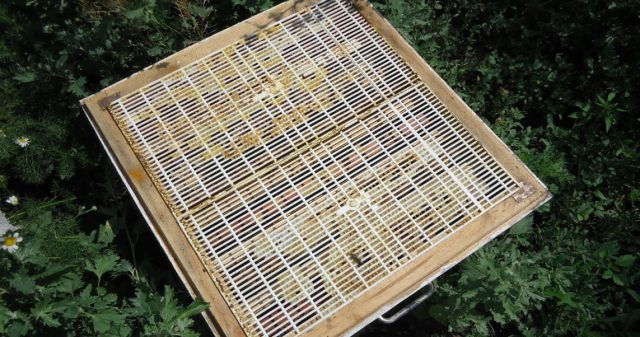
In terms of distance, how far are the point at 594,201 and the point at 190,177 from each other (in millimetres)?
2431

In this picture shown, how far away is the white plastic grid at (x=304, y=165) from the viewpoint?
2.02 m

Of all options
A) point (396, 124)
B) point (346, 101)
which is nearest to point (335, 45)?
point (346, 101)

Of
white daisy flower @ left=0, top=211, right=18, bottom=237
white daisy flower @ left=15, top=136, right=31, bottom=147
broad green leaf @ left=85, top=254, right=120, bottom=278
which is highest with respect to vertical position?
white daisy flower @ left=15, top=136, right=31, bottom=147

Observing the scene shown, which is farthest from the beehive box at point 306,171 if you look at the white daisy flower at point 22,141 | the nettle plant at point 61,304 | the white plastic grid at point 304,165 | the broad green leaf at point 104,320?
the white daisy flower at point 22,141

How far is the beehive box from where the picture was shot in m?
2.00

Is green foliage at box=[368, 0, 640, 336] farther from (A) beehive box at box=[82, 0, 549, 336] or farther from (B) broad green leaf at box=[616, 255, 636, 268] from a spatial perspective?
(A) beehive box at box=[82, 0, 549, 336]

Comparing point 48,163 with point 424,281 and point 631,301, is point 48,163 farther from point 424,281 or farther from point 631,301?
point 631,301

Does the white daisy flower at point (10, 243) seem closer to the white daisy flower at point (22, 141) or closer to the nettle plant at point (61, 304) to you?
the nettle plant at point (61, 304)

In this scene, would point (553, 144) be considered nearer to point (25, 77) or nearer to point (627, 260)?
point (627, 260)

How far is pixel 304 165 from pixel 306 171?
0.09 feet

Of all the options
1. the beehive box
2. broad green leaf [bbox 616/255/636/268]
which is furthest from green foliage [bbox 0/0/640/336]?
the beehive box

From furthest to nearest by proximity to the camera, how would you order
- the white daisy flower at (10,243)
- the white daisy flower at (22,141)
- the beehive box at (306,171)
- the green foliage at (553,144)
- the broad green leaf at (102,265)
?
1. the white daisy flower at (22,141)
2. the green foliage at (553,144)
3. the broad green leaf at (102,265)
4. the white daisy flower at (10,243)
5. the beehive box at (306,171)

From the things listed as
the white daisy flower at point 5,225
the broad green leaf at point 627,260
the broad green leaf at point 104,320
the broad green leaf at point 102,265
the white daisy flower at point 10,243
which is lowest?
the white daisy flower at point 5,225

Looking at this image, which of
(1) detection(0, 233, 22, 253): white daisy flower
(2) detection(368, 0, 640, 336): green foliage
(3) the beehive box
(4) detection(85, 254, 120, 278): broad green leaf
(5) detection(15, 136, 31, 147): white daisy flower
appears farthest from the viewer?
(5) detection(15, 136, 31, 147): white daisy flower
